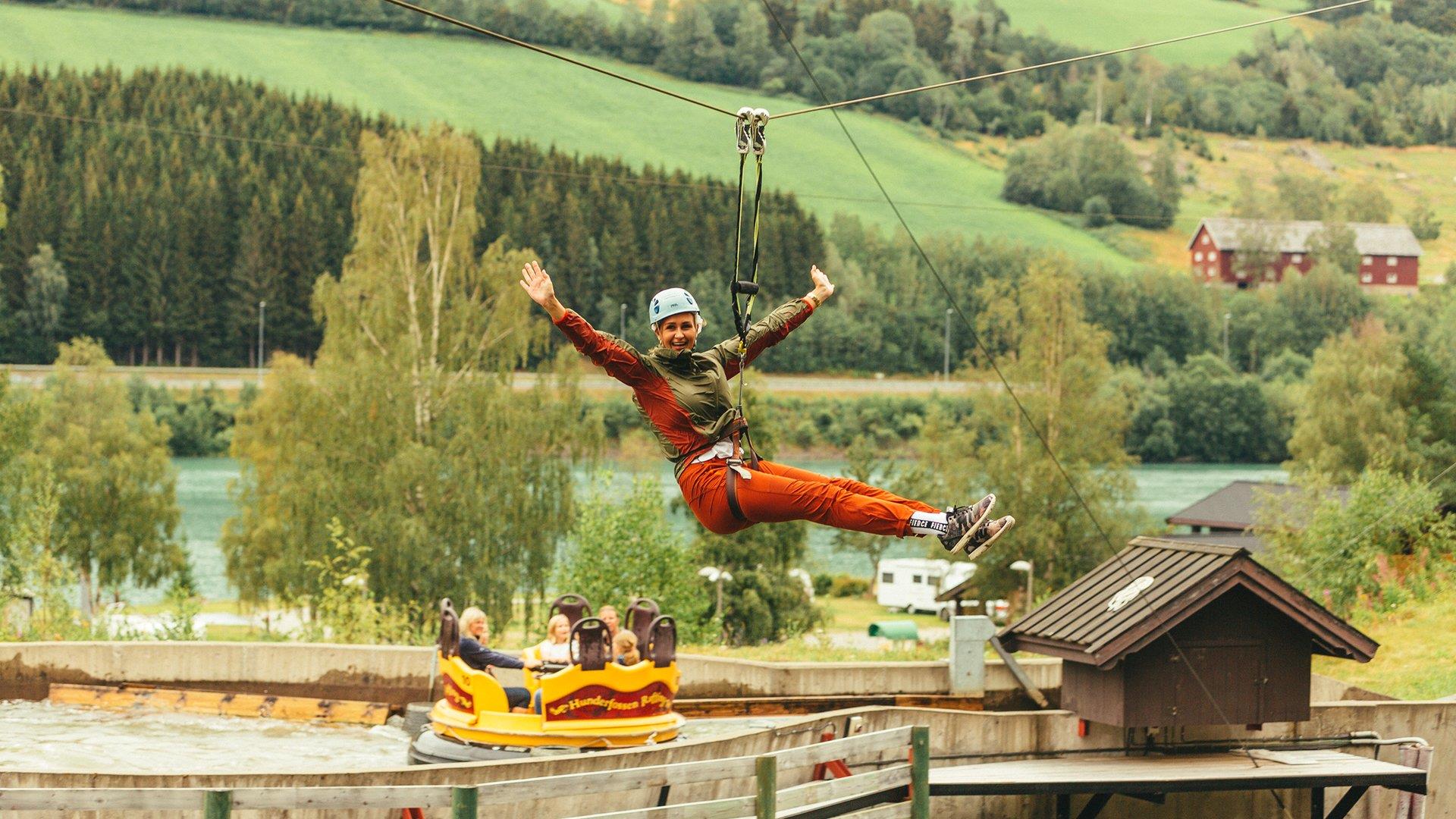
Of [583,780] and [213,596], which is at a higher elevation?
[583,780]

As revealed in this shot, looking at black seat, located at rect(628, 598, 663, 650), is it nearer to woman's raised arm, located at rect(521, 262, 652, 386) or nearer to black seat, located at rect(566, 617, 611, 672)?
black seat, located at rect(566, 617, 611, 672)

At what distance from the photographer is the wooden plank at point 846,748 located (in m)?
12.2

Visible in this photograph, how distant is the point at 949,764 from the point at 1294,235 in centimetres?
12282

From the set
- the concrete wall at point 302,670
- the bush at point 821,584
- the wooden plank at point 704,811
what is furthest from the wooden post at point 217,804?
the bush at point 821,584

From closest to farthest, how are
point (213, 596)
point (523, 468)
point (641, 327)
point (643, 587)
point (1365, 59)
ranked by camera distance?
1. point (643, 587)
2. point (523, 468)
3. point (213, 596)
4. point (641, 327)
5. point (1365, 59)

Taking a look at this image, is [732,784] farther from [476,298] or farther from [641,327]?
[641,327]

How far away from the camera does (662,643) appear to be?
1501 cm

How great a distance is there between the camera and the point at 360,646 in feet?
60.3

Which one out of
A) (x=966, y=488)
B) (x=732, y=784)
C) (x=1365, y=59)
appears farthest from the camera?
(x=1365, y=59)

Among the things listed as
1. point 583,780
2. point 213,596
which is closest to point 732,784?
point 583,780

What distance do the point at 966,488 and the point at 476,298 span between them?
63.1 feet

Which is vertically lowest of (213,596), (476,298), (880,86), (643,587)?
(213,596)

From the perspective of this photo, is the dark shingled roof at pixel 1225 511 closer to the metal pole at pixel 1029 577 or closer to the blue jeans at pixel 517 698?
the metal pole at pixel 1029 577

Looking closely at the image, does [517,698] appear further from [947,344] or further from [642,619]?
[947,344]
